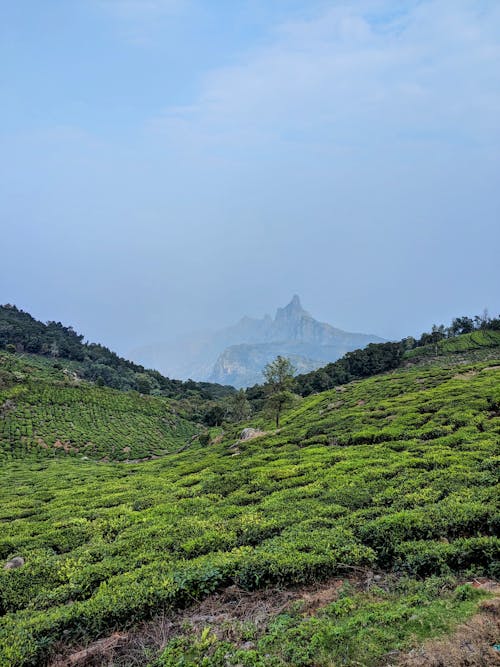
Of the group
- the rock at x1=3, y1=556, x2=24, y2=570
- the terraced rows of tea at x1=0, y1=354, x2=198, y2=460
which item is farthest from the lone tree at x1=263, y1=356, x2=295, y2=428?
the rock at x1=3, y1=556, x2=24, y2=570

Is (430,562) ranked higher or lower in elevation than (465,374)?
lower

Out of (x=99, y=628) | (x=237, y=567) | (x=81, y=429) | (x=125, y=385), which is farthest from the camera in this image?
(x=125, y=385)

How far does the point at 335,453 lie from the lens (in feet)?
70.5

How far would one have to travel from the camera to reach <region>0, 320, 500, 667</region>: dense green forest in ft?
24.8

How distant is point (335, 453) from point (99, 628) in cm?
1547

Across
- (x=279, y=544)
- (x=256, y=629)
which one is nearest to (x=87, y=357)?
(x=279, y=544)

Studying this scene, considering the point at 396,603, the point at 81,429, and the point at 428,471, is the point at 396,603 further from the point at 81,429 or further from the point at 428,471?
the point at 81,429

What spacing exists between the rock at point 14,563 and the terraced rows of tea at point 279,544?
0.25m

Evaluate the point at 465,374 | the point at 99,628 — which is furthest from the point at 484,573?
the point at 465,374

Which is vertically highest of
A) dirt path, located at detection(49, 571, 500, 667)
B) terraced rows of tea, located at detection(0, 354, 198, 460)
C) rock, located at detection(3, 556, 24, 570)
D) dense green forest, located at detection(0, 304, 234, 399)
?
dense green forest, located at detection(0, 304, 234, 399)

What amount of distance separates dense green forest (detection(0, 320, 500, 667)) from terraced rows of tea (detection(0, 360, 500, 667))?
0.17ft

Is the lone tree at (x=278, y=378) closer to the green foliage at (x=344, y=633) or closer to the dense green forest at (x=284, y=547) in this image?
the dense green forest at (x=284, y=547)

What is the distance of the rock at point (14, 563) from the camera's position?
1248 centimetres

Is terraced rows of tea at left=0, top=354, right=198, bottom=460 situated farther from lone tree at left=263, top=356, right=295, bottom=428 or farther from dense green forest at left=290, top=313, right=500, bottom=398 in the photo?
dense green forest at left=290, top=313, right=500, bottom=398
